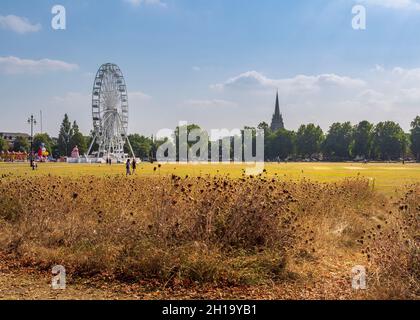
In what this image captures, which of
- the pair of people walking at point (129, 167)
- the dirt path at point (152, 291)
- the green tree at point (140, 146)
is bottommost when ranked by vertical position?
the dirt path at point (152, 291)

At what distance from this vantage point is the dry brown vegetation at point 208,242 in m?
7.38

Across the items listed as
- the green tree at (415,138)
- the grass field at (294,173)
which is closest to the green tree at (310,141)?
the green tree at (415,138)

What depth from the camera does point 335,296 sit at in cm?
669

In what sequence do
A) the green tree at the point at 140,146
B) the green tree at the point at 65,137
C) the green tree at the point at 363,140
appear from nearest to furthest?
the green tree at the point at 363,140 < the green tree at the point at 65,137 < the green tree at the point at 140,146

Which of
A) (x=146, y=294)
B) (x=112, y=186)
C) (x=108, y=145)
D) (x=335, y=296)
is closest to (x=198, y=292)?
(x=146, y=294)

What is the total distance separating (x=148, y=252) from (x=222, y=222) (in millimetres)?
1752

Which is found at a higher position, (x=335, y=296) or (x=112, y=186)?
(x=112, y=186)

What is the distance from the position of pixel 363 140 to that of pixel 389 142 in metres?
7.27

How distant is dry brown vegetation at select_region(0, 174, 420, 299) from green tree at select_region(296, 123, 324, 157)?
141m

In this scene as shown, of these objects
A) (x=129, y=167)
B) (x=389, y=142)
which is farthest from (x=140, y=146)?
(x=129, y=167)

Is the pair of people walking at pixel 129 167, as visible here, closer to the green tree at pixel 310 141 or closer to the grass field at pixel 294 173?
the grass field at pixel 294 173

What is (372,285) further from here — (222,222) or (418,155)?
(418,155)

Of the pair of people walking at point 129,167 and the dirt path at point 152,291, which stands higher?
the pair of people walking at point 129,167

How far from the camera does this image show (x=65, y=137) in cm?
13750
